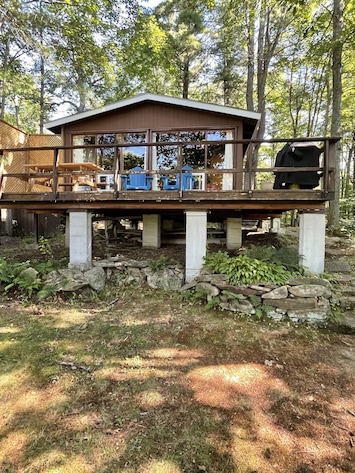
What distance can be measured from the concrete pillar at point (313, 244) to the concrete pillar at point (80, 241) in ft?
14.9

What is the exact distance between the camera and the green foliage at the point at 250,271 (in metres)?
4.96

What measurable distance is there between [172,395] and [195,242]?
10.8 feet

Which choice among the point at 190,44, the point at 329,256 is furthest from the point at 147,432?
the point at 190,44

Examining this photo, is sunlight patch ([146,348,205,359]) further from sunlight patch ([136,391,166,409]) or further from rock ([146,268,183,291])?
rock ([146,268,183,291])

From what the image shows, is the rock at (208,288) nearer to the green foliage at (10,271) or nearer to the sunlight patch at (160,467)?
the sunlight patch at (160,467)

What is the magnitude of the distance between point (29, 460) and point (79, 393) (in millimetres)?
784

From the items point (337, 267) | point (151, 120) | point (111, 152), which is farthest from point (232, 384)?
point (111, 152)

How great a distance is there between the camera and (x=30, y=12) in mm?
5301

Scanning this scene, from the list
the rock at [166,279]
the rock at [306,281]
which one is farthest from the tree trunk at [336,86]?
the rock at [166,279]

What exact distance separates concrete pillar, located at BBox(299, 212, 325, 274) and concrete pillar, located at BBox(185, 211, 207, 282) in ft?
6.55

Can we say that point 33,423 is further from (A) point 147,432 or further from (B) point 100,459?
(A) point 147,432

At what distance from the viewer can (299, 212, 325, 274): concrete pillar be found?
5.36 m

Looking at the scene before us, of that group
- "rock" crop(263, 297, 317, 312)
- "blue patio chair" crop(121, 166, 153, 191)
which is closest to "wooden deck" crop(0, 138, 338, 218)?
"blue patio chair" crop(121, 166, 153, 191)

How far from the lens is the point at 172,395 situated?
9.59 ft
